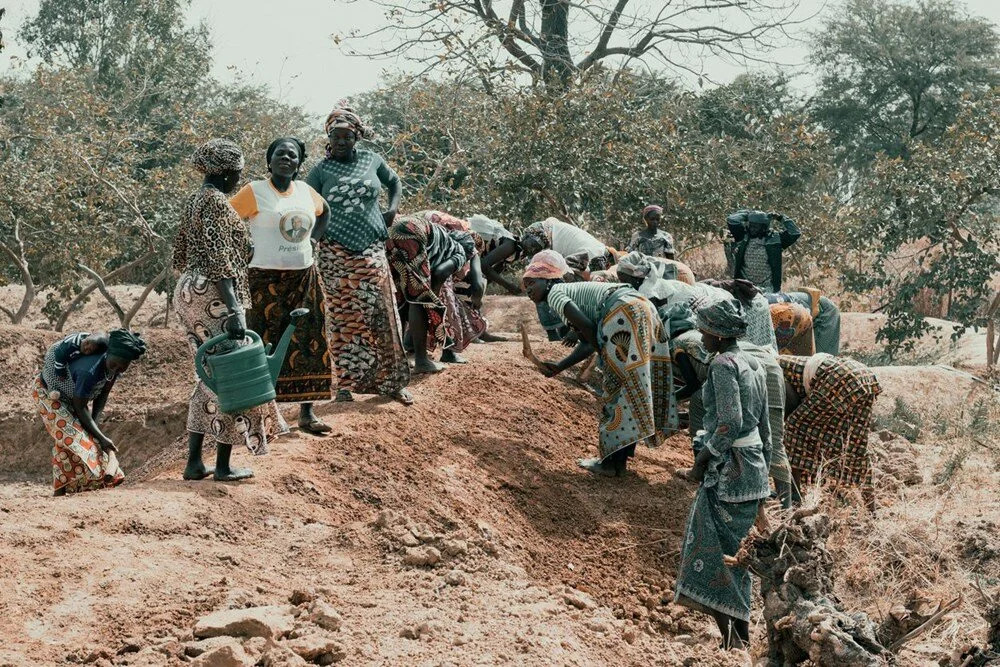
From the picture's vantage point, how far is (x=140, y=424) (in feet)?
35.6

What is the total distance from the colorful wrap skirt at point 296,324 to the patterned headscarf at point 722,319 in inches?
86.5

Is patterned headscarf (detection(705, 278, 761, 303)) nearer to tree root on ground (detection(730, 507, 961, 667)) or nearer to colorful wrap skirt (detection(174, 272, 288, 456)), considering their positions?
tree root on ground (detection(730, 507, 961, 667))

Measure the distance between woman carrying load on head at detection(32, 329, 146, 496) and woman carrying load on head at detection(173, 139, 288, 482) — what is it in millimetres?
439

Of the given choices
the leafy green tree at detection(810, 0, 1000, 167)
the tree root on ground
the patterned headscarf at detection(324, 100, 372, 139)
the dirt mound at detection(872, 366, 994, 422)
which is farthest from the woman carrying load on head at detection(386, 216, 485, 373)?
the leafy green tree at detection(810, 0, 1000, 167)

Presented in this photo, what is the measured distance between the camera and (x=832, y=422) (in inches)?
269

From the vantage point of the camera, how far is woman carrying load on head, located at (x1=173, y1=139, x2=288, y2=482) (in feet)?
18.5

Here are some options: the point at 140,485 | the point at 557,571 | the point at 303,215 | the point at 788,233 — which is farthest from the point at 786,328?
the point at 140,485

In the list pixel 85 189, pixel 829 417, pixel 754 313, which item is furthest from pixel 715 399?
pixel 85 189

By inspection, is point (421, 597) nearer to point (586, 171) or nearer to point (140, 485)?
point (140, 485)

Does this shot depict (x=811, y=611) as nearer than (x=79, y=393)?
Yes

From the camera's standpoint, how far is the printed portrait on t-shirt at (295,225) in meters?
6.24

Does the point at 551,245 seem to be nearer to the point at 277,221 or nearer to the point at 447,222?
the point at 447,222

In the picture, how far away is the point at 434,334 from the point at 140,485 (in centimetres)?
282

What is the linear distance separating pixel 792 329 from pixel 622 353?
1.92 metres
